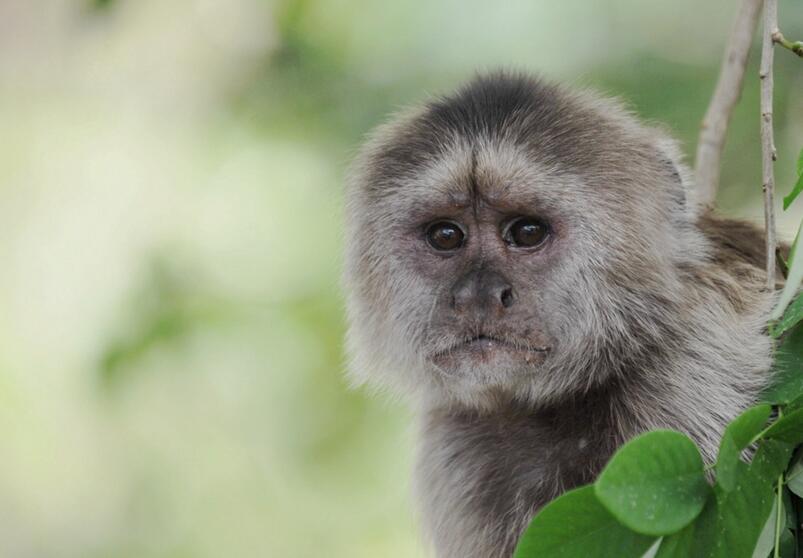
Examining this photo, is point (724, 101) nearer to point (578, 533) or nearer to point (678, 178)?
point (678, 178)

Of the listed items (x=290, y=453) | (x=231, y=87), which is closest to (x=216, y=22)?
(x=231, y=87)

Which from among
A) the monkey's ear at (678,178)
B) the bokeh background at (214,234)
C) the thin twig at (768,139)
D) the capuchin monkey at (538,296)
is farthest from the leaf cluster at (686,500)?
the bokeh background at (214,234)

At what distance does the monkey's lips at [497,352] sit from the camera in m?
4.94

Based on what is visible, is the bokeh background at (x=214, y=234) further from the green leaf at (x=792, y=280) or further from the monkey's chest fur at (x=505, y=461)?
the green leaf at (x=792, y=280)

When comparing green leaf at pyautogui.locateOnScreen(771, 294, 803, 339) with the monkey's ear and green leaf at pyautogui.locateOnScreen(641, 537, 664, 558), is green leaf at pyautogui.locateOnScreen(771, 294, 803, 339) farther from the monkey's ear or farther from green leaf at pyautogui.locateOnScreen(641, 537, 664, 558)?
the monkey's ear

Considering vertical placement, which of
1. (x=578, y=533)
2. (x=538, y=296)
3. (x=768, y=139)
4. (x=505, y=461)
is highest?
(x=768, y=139)

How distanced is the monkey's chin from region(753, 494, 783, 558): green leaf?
1.73m

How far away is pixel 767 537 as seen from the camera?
336cm

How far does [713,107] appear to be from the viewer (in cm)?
651

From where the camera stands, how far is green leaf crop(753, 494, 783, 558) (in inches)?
131

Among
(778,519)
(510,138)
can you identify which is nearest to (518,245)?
(510,138)

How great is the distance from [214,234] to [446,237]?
4827 millimetres

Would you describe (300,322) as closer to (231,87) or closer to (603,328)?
(231,87)

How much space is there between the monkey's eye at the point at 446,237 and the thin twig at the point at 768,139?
69.5 inches
